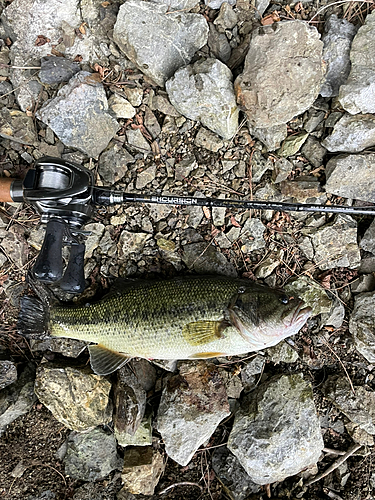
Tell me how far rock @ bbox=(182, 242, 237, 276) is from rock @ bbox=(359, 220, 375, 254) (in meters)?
1.50

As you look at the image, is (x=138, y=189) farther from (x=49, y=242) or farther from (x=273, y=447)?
(x=273, y=447)

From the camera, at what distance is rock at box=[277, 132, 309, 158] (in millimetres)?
3980

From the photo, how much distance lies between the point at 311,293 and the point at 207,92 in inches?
95.2

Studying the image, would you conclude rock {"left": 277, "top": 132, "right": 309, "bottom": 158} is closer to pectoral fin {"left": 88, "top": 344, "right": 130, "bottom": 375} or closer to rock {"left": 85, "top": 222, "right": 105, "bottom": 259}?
rock {"left": 85, "top": 222, "right": 105, "bottom": 259}

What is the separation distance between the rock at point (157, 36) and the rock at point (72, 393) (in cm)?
327

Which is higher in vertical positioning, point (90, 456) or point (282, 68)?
point (282, 68)

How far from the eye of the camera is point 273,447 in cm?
396

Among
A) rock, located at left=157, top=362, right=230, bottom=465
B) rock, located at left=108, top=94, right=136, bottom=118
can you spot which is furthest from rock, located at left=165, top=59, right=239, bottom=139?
rock, located at left=157, top=362, right=230, bottom=465

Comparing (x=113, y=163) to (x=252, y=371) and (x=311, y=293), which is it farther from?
(x=252, y=371)

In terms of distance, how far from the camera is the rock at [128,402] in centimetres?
398

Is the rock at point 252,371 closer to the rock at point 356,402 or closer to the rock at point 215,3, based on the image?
the rock at point 356,402

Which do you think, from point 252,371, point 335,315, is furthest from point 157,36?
point 252,371

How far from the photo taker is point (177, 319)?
3.70m

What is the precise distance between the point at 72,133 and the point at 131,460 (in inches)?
142
